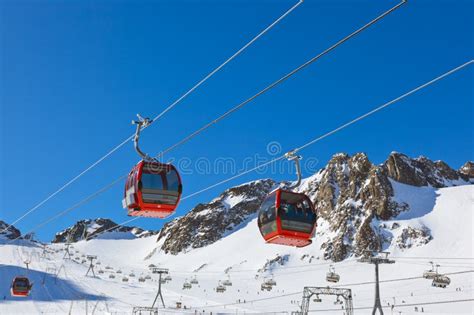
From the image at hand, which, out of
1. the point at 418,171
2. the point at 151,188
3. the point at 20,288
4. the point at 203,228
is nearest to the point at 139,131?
the point at 151,188

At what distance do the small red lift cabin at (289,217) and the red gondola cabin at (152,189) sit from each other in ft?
8.55

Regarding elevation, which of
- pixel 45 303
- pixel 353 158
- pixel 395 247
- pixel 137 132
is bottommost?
pixel 45 303

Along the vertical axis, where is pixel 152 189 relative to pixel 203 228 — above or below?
below

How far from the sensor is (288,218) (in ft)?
49.0

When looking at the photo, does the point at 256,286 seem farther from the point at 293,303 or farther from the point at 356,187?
the point at 356,187

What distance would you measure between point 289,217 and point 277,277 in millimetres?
99443

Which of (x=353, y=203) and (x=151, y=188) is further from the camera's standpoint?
(x=353, y=203)

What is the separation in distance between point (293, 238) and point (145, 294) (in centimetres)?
6569

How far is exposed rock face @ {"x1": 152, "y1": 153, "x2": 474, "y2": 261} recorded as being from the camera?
404 feet

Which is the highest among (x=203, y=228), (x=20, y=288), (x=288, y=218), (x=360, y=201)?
(x=203, y=228)

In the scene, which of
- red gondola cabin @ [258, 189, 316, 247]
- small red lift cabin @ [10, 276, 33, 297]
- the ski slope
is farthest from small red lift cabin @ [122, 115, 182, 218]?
small red lift cabin @ [10, 276, 33, 297]

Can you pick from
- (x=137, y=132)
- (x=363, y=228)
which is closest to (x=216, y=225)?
(x=363, y=228)

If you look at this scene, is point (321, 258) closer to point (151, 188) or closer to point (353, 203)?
point (353, 203)

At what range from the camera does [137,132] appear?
15.5m
